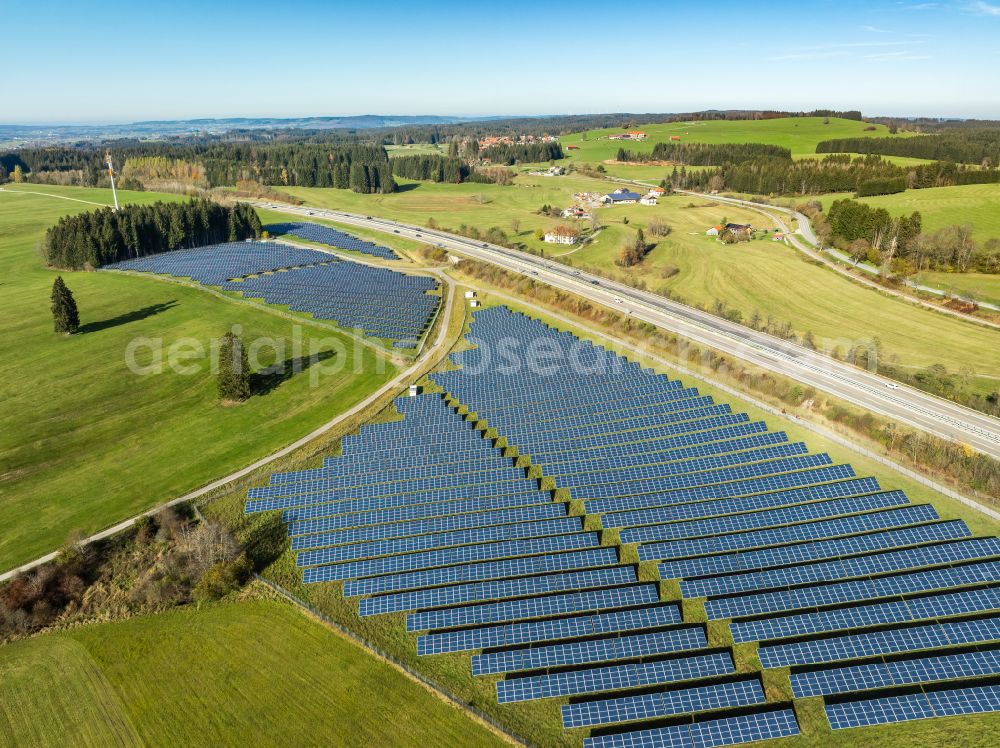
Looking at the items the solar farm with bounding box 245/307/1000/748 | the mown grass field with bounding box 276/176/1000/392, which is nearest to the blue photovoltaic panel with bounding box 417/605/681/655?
the solar farm with bounding box 245/307/1000/748

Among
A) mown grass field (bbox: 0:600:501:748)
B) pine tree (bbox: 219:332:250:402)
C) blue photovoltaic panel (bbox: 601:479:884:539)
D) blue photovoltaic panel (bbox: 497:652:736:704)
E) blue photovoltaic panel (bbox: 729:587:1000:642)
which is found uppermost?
pine tree (bbox: 219:332:250:402)

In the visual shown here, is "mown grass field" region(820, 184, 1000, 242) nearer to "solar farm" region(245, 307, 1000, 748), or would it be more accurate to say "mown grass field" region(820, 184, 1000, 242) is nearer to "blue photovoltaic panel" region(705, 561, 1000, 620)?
"solar farm" region(245, 307, 1000, 748)

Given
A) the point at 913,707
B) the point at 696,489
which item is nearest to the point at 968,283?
the point at 696,489

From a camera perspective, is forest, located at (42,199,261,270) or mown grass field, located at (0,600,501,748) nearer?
mown grass field, located at (0,600,501,748)

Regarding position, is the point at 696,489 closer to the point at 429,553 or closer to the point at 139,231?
the point at 429,553

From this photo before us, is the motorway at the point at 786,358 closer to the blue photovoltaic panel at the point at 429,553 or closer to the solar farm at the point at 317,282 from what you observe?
the solar farm at the point at 317,282

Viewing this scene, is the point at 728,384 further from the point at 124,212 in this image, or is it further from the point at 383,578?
the point at 124,212

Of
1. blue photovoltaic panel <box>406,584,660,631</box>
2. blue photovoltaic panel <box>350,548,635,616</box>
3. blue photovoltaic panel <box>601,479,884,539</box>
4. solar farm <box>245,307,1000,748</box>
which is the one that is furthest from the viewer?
blue photovoltaic panel <box>601,479,884,539</box>
